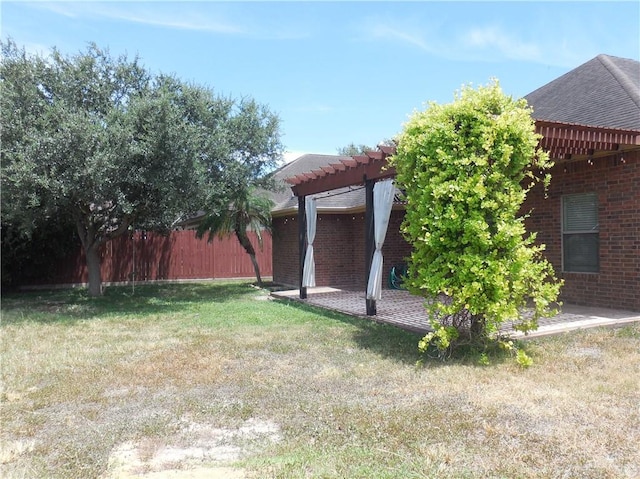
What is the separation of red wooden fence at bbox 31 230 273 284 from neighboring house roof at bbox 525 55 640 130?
34.0ft

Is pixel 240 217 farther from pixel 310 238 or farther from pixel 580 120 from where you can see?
pixel 580 120

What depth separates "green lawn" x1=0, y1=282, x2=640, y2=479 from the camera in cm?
329

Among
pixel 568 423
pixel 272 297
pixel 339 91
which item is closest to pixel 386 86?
pixel 339 91

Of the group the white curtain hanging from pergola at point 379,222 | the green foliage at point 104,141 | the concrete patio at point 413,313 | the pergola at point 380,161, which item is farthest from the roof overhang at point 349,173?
the concrete patio at point 413,313

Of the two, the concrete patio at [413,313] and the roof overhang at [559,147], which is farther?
the concrete patio at [413,313]

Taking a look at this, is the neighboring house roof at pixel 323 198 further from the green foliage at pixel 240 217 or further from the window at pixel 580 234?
the window at pixel 580 234

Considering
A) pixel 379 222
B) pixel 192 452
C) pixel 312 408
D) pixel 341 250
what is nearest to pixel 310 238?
pixel 379 222

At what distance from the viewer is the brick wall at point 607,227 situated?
795 centimetres

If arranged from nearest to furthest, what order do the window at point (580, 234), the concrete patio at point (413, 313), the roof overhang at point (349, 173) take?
the concrete patio at point (413, 313) → the roof overhang at point (349, 173) → the window at point (580, 234)

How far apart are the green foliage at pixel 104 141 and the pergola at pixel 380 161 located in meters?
2.40

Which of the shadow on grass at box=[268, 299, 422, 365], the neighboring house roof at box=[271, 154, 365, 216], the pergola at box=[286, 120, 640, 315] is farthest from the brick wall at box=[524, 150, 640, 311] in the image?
the neighboring house roof at box=[271, 154, 365, 216]

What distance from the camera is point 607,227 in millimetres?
8336

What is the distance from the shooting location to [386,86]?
15.3 m

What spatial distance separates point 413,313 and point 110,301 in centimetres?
809
